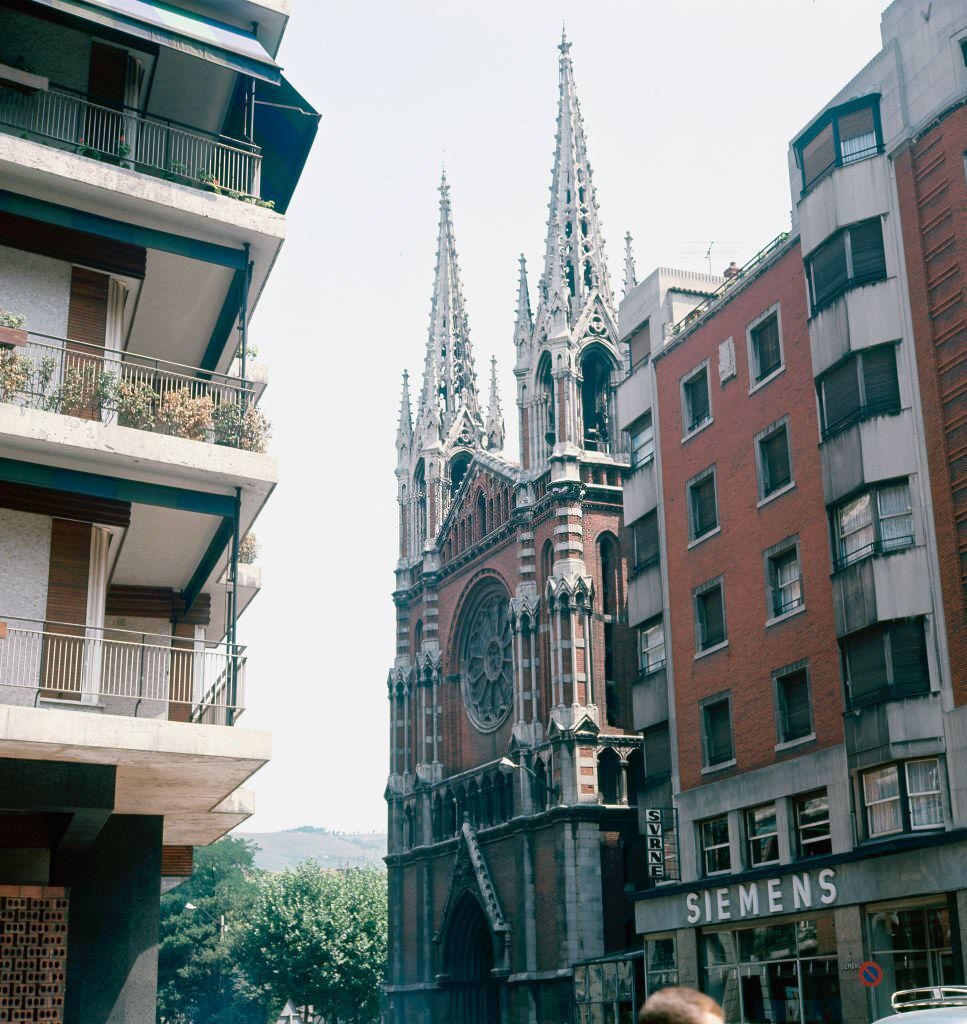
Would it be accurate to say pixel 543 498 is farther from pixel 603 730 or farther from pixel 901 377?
pixel 901 377

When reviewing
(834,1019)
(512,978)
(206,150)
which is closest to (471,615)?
(512,978)

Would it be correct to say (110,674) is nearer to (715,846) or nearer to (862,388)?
(862,388)

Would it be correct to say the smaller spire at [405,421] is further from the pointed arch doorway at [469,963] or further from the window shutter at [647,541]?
the window shutter at [647,541]

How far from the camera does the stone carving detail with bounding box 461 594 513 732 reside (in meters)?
60.7

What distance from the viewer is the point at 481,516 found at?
211 feet

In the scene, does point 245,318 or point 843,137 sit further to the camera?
point 843,137

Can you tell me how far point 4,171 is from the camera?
59.6ft

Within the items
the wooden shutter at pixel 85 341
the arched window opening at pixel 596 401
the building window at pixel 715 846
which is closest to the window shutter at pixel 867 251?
the building window at pixel 715 846

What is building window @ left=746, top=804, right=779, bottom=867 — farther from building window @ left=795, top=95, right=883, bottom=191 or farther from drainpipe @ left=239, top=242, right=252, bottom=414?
drainpipe @ left=239, top=242, right=252, bottom=414

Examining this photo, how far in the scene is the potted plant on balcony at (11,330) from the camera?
57.6 ft

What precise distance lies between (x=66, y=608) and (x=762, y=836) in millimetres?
19443

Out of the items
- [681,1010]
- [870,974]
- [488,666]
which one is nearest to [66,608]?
[681,1010]

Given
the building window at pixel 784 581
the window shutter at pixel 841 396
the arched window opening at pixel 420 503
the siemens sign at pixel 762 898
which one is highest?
the arched window opening at pixel 420 503

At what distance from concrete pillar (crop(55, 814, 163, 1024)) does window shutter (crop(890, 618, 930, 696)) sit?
15.2 meters
